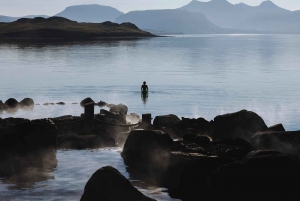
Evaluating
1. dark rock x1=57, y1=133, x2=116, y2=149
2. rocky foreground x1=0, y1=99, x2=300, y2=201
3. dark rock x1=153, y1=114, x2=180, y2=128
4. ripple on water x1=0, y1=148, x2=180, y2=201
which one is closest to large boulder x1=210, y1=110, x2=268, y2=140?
rocky foreground x1=0, y1=99, x2=300, y2=201

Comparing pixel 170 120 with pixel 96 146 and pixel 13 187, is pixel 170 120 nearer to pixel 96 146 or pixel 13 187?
pixel 96 146

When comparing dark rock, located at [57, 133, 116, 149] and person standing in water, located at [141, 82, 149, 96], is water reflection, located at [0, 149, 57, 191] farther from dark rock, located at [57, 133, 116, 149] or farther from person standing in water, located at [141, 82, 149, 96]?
person standing in water, located at [141, 82, 149, 96]

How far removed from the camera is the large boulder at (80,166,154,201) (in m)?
14.1

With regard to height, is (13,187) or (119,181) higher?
(119,181)

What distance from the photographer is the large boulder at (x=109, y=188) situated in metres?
14.1

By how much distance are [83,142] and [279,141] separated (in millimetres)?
9587

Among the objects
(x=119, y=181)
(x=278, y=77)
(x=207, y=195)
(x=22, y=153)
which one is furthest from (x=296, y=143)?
(x=278, y=77)

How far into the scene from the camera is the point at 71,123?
2806 centimetres

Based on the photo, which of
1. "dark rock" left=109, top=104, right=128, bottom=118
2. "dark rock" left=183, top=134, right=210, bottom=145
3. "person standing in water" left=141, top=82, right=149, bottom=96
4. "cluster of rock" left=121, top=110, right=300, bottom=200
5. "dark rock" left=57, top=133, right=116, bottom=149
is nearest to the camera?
"cluster of rock" left=121, top=110, right=300, bottom=200

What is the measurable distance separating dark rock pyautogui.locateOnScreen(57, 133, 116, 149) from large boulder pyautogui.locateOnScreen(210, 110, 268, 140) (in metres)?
5.63

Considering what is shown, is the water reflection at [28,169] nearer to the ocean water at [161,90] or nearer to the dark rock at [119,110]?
the ocean water at [161,90]

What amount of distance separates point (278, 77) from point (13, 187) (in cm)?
6821

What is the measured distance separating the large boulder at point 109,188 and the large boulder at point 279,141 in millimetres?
8444

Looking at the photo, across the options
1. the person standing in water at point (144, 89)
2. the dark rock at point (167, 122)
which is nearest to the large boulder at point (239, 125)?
the dark rock at point (167, 122)
